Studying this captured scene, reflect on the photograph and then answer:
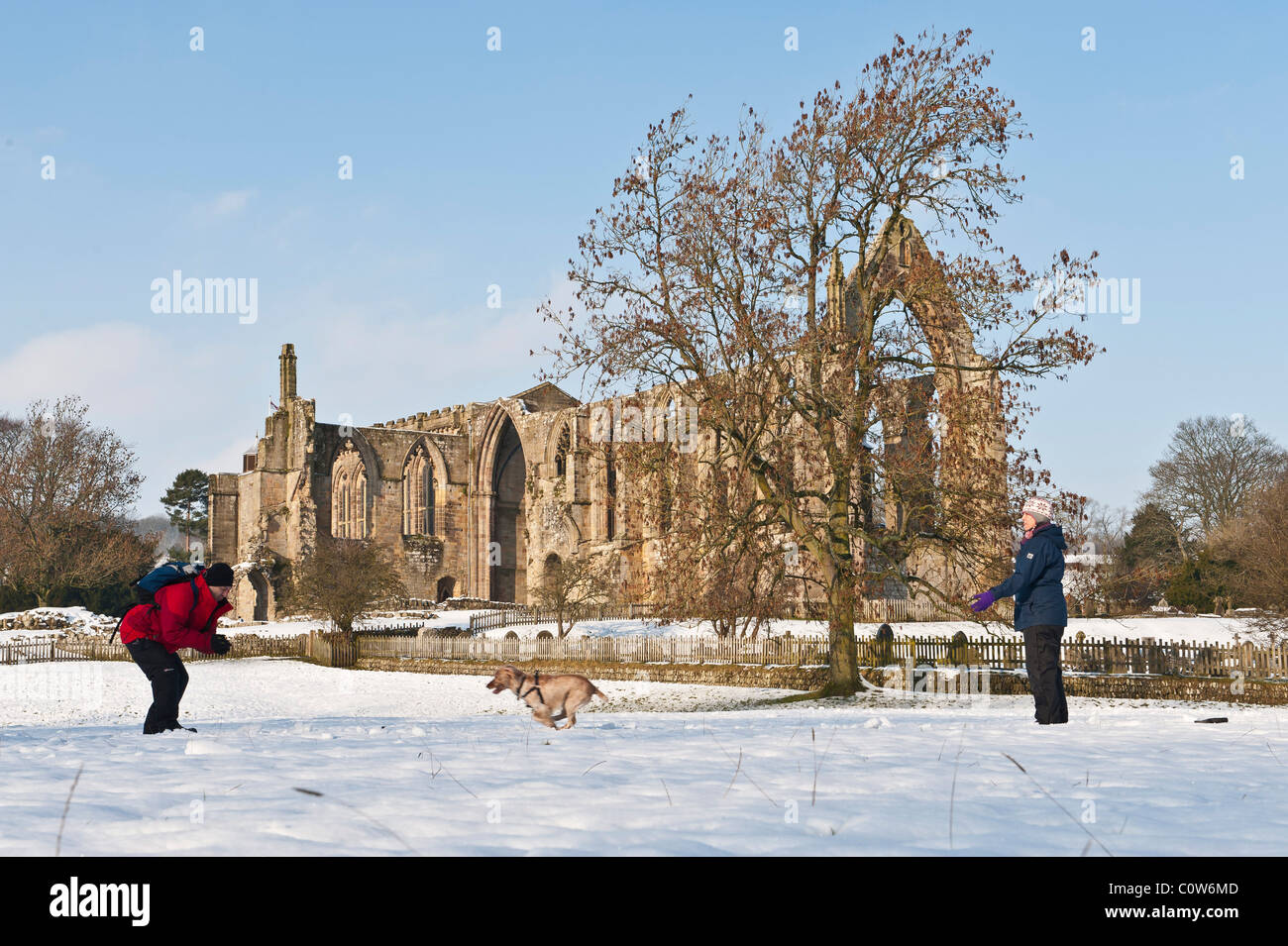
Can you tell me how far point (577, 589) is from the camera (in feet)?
141

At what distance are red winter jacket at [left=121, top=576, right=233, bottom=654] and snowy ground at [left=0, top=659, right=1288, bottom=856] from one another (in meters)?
0.74

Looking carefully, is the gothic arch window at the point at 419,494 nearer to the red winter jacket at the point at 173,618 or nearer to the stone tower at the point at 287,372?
the stone tower at the point at 287,372

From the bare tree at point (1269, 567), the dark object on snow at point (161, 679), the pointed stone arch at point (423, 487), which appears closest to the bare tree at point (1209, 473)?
the bare tree at point (1269, 567)

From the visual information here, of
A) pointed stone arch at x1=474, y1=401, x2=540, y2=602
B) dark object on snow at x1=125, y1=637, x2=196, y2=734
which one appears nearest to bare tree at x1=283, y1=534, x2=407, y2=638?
pointed stone arch at x1=474, y1=401, x2=540, y2=602

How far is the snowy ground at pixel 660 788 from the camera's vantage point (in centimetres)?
392

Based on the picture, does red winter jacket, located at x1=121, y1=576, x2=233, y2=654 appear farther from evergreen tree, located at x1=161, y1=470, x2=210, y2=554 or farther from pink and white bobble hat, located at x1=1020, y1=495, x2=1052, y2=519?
evergreen tree, located at x1=161, y1=470, x2=210, y2=554

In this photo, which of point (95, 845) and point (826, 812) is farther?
point (826, 812)

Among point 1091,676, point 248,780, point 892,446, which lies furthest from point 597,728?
point 1091,676

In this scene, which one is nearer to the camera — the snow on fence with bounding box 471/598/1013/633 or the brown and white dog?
the brown and white dog

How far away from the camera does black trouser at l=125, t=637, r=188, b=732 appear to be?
27.1 feet
